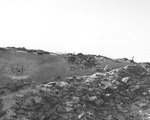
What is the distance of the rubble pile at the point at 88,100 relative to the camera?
15820mm

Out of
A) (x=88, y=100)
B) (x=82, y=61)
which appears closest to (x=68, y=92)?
(x=88, y=100)

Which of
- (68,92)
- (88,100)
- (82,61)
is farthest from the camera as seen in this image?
(82,61)

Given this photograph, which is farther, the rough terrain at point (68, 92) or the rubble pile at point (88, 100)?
the rough terrain at point (68, 92)

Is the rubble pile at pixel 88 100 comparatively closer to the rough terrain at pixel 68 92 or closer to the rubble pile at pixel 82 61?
the rough terrain at pixel 68 92

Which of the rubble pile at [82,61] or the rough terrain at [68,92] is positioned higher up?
the rubble pile at [82,61]

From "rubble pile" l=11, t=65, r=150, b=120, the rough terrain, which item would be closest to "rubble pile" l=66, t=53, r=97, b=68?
the rough terrain

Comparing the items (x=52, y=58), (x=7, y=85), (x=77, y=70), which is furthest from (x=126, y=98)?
(x=52, y=58)

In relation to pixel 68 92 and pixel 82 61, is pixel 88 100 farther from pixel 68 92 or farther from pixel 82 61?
pixel 82 61

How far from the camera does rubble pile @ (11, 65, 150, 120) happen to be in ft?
51.9

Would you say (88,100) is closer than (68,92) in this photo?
Yes

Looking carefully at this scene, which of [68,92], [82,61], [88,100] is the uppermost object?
[82,61]

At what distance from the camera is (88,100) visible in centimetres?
1769

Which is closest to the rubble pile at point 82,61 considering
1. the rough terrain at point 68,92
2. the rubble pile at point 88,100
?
the rough terrain at point 68,92

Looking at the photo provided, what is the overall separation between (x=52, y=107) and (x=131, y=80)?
9.54 metres
